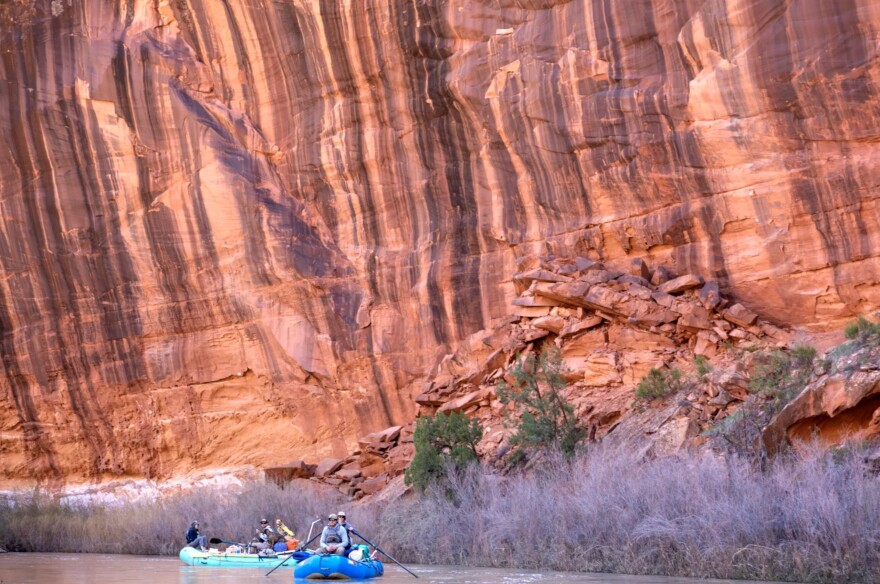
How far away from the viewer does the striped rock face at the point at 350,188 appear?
23.6m

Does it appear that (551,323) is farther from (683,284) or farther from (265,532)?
(265,532)

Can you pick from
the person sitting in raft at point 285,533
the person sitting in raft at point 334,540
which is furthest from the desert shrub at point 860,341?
the person sitting in raft at point 285,533

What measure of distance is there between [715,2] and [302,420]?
15803 mm

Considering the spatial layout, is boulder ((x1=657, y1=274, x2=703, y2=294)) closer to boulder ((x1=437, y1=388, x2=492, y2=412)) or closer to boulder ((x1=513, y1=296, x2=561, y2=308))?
boulder ((x1=513, y1=296, x2=561, y2=308))

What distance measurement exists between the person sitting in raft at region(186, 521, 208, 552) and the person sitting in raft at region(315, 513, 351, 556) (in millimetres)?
6340

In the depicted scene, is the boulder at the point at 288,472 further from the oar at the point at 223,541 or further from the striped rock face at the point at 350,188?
the oar at the point at 223,541

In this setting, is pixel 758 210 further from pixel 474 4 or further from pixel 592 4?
pixel 474 4

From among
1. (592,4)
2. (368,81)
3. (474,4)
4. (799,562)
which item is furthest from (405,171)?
(799,562)

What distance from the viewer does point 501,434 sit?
81.3ft

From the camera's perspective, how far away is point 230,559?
22.9 metres

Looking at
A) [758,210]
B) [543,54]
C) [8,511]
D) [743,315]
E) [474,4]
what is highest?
[474,4]

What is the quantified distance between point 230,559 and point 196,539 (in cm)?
166

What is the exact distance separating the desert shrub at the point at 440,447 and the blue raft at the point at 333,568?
15.8 ft

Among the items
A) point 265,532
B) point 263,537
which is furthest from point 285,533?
point 263,537
